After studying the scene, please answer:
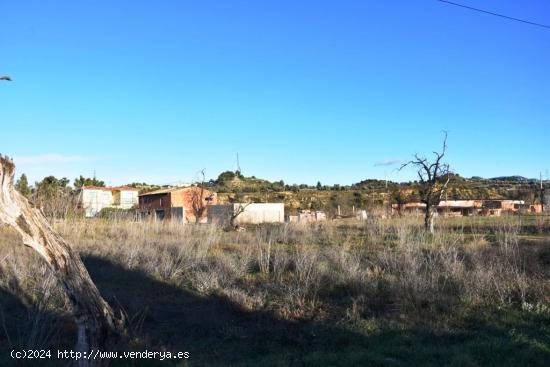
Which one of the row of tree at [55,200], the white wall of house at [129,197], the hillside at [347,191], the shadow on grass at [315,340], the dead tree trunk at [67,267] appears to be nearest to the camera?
the dead tree trunk at [67,267]

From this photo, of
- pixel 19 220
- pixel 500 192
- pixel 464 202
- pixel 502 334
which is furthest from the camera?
pixel 500 192

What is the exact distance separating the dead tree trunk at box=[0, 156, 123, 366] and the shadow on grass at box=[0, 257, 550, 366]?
1136 millimetres

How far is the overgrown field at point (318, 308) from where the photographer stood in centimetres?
622

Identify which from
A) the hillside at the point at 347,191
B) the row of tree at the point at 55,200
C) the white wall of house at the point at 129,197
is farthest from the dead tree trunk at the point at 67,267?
the white wall of house at the point at 129,197

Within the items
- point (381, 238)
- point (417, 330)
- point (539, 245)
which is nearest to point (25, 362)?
point (417, 330)

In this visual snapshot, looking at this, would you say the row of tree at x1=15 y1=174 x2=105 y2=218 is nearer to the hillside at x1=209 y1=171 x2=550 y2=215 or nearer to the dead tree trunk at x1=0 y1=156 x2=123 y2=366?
the dead tree trunk at x1=0 y1=156 x2=123 y2=366

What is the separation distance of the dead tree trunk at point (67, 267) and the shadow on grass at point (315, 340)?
1136mm

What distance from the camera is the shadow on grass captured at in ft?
19.3

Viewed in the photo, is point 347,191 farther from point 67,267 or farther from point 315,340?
point 67,267

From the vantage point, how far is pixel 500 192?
3002 inches

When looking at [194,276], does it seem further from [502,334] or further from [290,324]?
[502,334]

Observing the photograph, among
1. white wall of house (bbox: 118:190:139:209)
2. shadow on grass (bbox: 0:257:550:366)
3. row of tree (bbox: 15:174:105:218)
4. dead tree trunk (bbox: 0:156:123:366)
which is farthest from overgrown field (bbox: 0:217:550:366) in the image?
white wall of house (bbox: 118:190:139:209)

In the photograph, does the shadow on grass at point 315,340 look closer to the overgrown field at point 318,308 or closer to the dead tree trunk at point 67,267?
the overgrown field at point 318,308

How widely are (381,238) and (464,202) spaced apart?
4674 cm
